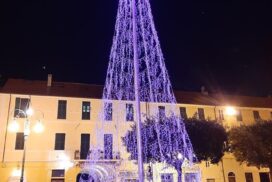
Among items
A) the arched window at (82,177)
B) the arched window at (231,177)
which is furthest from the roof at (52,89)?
the arched window at (231,177)

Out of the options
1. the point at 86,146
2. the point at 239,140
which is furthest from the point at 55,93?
the point at 239,140

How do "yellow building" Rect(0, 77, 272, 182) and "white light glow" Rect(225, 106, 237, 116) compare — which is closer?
"yellow building" Rect(0, 77, 272, 182)

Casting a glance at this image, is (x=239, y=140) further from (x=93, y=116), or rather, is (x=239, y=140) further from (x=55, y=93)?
(x=55, y=93)

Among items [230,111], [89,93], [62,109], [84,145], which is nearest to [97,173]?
[84,145]

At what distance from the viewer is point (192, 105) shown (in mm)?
34531

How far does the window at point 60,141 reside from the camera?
28.4 meters

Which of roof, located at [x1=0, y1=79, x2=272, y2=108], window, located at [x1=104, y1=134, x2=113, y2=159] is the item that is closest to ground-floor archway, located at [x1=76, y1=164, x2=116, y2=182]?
window, located at [x1=104, y1=134, x2=113, y2=159]

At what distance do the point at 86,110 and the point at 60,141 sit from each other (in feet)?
12.6

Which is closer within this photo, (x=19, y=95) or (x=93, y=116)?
(x=19, y=95)

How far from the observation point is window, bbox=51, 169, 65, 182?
27.6 meters

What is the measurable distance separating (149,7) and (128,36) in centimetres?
134

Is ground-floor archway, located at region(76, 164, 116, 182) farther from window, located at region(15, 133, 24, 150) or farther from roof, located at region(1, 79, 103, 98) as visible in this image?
roof, located at region(1, 79, 103, 98)

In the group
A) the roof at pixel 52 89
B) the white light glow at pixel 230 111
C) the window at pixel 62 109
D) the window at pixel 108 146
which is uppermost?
the roof at pixel 52 89

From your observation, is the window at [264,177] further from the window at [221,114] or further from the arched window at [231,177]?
the window at [221,114]
